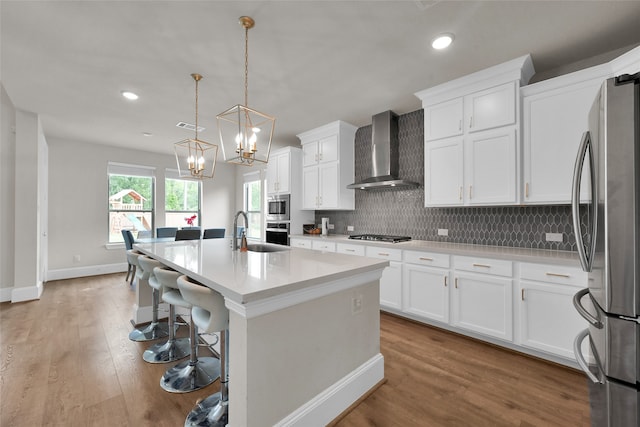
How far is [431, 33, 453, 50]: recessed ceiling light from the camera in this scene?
85.4 inches

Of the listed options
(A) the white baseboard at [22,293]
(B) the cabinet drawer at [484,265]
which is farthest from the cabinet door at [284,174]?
(A) the white baseboard at [22,293]

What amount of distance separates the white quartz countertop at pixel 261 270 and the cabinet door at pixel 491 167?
1.59m

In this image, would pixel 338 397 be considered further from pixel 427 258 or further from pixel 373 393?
pixel 427 258

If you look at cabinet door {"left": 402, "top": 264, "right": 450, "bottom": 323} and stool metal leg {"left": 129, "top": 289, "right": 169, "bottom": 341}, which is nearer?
stool metal leg {"left": 129, "top": 289, "right": 169, "bottom": 341}

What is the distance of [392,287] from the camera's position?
3.31m

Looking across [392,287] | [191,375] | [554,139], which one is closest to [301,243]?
[392,287]

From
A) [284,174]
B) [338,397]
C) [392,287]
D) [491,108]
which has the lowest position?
[338,397]

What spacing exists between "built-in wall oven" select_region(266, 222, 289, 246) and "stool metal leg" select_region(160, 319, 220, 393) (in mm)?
2807

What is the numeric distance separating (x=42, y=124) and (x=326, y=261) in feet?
17.8

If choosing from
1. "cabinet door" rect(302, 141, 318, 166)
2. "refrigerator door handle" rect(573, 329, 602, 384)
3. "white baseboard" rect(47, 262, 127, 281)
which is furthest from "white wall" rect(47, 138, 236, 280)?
"refrigerator door handle" rect(573, 329, 602, 384)

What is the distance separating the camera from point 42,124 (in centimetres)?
437

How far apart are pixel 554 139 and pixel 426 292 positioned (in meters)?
1.88

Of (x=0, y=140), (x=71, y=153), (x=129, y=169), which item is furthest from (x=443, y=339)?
(x=71, y=153)

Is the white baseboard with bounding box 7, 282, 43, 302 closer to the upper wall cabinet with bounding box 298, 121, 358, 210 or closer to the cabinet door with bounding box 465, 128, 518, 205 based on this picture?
the upper wall cabinet with bounding box 298, 121, 358, 210
